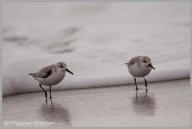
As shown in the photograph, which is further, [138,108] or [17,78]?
[17,78]

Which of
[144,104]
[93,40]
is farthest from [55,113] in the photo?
[93,40]

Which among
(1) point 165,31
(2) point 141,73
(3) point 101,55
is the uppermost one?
(1) point 165,31

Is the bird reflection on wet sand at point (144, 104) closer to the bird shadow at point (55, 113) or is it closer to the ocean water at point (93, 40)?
the bird shadow at point (55, 113)

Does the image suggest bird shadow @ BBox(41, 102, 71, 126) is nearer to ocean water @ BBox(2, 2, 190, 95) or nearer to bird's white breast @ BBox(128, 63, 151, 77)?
ocean water @ BBox(2, 2, 190, 95)

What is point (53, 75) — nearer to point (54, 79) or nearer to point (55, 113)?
point (54, 79)

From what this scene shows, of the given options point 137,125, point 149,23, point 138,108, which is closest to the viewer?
point 137,125

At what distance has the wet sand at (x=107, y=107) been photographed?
10.9 feet

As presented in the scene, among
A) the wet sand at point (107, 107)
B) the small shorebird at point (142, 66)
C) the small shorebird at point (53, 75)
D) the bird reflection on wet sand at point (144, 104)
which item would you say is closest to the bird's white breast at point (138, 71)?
the small shorebird at point (142, 66)

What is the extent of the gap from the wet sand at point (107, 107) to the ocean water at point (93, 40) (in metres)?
0.28

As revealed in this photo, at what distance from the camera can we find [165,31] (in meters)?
7.84

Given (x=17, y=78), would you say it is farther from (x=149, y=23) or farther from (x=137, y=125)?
(x=149, y=23)

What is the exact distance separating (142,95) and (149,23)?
4292 mm

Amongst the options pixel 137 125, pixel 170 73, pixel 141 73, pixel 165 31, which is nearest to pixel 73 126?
pixel 137 125

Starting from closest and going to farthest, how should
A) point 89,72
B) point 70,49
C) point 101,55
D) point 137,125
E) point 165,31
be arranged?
point 137,125
point 89,72
point 101,55
point 70,49
point 165,31
